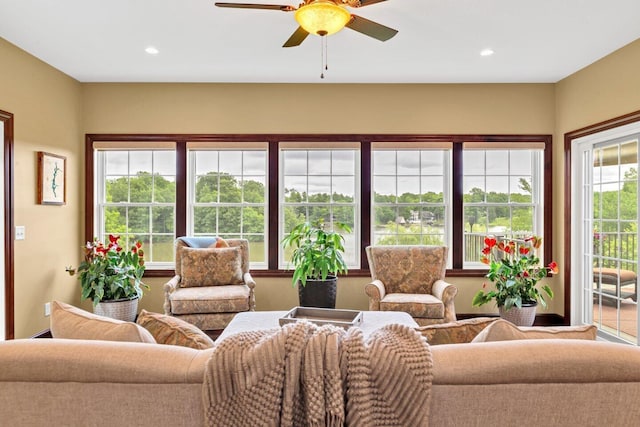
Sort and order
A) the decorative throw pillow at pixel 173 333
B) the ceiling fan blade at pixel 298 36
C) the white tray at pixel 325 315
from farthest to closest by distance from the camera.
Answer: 1. the white tray at pixel 325 315
2. the ceiling fan blade at pixel 298 36
3. the decorative throw pillow at pixel 173 333

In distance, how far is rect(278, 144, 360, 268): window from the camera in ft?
15.5

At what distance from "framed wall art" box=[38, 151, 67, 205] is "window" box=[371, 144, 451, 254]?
341 centimetres

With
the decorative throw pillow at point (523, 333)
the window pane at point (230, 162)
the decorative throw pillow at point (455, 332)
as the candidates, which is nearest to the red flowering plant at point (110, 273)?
the window pane at point (230, 162)

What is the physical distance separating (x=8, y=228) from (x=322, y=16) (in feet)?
10.8

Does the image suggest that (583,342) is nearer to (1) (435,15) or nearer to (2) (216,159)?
(1) (435,15)

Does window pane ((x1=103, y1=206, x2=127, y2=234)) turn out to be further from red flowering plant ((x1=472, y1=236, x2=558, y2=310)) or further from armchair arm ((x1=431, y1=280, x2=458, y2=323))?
red flowering plant ((x1=472, y1=236, x2=558, y2=310))

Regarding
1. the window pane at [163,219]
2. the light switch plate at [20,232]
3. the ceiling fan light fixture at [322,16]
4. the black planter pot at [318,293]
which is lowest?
the black planter pot at [318,293]

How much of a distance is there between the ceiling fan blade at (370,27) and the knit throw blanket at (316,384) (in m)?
1.97

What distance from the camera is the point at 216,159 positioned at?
4730 mm

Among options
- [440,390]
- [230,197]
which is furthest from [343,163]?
[440,390]

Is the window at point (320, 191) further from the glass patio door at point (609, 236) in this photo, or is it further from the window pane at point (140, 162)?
the glass patio door at point (609, 236)

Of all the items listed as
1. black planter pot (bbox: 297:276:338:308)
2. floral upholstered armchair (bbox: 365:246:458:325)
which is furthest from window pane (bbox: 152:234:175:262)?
floral upholstered armchair (bbox: 365:246:458:325)

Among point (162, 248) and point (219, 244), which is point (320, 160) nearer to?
point (219, 244)

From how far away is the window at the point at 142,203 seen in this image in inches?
186
